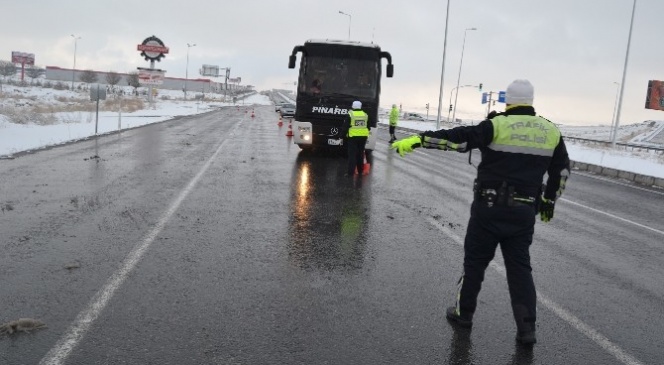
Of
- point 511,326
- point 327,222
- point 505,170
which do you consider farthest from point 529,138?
point 327,222

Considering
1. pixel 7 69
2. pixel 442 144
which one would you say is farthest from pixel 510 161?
pixel 7 69

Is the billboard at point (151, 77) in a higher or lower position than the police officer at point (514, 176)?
higher

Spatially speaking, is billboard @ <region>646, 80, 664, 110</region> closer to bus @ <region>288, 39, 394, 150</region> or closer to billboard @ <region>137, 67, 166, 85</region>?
billboard @ <region>137, 67, 166, 85</region>

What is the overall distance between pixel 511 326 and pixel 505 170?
1.30m

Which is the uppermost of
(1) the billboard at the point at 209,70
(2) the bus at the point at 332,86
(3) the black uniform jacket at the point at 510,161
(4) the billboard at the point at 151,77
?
(1) the billboard at the point at 209,70

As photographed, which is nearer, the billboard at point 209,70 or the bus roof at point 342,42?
the bus roof at point 342,42

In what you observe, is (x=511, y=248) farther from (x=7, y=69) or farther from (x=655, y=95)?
(x=7, y=69)

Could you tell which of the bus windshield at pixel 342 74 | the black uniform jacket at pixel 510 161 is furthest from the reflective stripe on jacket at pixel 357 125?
the black uniform jacket at pixel 510 161

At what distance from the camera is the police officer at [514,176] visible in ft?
12.7

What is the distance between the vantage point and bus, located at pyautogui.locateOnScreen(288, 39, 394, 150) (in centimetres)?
1472

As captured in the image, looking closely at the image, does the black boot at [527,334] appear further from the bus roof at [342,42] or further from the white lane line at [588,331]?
the bus roof at [342,42]

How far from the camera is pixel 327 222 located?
7391 millimetres

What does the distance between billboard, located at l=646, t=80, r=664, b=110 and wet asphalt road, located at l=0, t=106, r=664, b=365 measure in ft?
201

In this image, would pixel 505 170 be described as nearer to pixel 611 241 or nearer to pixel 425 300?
pixel 425 300
